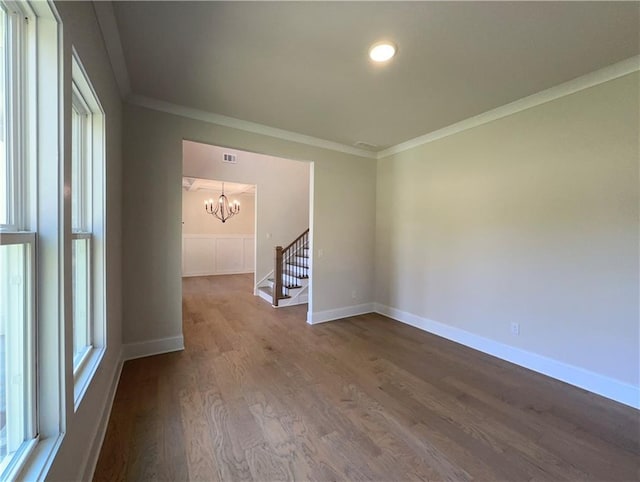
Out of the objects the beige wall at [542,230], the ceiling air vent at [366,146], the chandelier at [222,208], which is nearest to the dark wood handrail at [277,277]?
the ceiling air vent at [366,146]

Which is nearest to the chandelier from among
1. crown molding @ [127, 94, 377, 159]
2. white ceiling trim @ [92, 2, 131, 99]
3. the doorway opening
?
the doorway opening

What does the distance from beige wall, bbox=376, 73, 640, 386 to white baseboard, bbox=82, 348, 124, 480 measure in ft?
11.4

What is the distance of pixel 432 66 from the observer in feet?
7.16

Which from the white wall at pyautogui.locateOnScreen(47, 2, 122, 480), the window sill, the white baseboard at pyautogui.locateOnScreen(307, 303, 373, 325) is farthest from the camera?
the white baseboard at pyautogui.locateOnScreen(307, 303, 373, 325)

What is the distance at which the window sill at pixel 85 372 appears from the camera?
1.34 m

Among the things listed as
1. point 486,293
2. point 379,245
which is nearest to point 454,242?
point 486,293

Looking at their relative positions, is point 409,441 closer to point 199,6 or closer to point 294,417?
point 294,417

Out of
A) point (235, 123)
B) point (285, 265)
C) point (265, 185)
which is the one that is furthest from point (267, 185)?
point (235, 123)

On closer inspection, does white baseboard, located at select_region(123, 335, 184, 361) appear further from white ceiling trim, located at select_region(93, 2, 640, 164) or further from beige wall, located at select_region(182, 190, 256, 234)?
beige wall, located at select_region(182, 190, 256, 234)

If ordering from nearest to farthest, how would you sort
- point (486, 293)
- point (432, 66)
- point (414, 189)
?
point (432, 66) < point (486, 293) < point (414, 189)

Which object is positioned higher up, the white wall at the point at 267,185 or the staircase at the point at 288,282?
the white wall at the point at 267,185

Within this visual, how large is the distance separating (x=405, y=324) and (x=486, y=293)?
4.13 ft

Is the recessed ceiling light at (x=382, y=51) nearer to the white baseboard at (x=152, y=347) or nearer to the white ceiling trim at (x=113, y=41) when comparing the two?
the white ceiling trim at (x=113, y=41)

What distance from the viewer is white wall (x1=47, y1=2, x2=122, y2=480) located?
1.15 m
